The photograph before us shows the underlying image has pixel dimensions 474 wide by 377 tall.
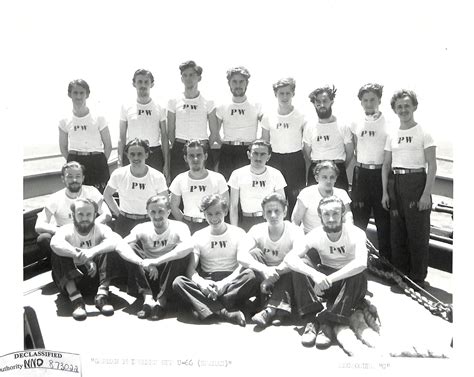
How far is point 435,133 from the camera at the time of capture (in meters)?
3.89

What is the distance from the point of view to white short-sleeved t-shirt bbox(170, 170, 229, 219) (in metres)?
4.23

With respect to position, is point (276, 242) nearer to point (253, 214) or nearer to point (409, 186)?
point (253, 214)

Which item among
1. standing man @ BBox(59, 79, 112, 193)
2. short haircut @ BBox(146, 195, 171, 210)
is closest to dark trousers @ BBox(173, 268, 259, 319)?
short haircut @ BBox(146, 195, 171, 210)

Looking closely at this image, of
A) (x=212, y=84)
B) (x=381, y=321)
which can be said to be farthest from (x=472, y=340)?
(x=212, y=84)

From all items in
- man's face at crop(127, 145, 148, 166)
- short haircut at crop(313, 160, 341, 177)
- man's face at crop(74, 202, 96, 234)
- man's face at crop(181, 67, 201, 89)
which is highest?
man's face at crop(181, 67, 201, 89)

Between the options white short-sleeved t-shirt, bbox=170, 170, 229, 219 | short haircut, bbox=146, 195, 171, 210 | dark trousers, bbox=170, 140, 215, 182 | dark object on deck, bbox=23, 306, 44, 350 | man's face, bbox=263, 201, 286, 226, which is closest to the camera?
dark object on deck, bbox=23, 306, 44, 350

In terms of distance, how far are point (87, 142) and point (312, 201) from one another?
1.62 meters

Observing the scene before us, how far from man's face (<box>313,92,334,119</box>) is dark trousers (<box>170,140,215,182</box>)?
85cm

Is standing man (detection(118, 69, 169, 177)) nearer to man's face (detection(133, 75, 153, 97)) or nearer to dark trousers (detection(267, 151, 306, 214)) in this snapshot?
man's face (detection(133, 75, 153, 97))

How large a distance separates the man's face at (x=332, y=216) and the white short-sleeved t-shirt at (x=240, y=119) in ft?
3.59

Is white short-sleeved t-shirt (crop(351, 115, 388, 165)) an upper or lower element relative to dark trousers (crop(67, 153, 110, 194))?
upper

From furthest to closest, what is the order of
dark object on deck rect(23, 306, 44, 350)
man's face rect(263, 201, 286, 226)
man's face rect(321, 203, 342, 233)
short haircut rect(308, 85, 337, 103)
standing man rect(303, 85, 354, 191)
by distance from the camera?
standing man rect(303, 85, 354, 191) → short haircut rect(308, 85, 337, 103) → man's face rect(263, 201, 286, 226) → man's face rect(321, 203, 342, 233) → dark object on deck rect(23, 306, 44, 350)

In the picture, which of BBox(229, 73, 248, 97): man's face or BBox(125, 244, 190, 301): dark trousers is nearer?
BBox(125, 244, 190, 301): dark trousers

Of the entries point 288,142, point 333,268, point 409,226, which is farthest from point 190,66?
point 409,226
